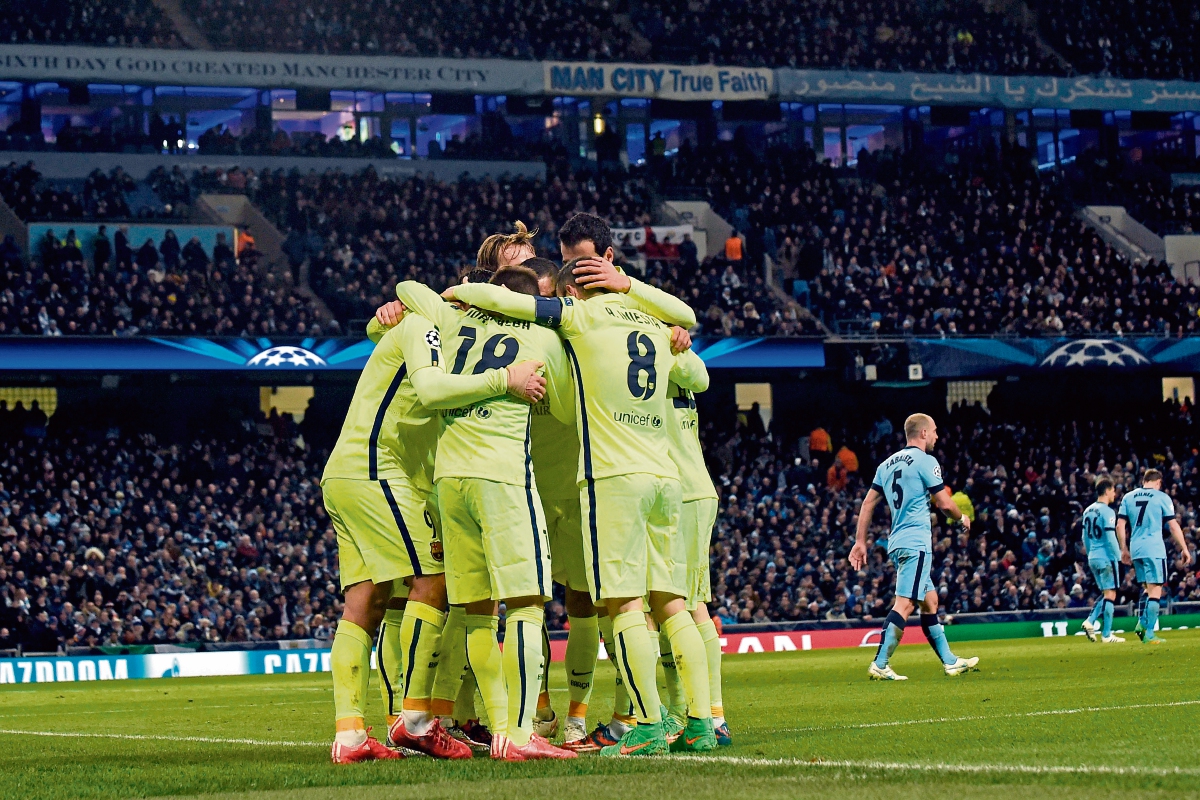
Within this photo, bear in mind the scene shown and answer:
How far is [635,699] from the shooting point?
8195 mm

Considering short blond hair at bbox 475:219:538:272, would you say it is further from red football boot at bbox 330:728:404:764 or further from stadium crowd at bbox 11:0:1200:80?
stadium crowd at bbox 11:0:1200:80

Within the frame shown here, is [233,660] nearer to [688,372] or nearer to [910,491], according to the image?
[910,491]

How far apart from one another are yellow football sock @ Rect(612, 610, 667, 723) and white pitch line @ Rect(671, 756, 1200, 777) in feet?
1.67

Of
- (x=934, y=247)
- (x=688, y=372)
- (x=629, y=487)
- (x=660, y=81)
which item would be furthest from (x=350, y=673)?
(x=660, y=81)

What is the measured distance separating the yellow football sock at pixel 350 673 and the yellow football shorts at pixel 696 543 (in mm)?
1951

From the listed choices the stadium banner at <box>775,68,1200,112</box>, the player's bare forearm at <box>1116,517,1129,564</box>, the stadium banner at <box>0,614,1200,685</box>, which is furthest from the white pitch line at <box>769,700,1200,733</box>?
the stadium banner at <box>775,68,1200,112</box>

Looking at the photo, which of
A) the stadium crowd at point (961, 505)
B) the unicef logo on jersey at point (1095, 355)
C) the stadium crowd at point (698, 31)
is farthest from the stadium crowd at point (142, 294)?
the unicef logo on jersey at point (1095, 355)

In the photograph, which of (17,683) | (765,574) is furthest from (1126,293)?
(17,683)

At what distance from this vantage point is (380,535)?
29.2 ft

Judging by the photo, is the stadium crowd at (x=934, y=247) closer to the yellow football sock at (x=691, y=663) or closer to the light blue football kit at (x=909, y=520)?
the light blue football kit at (x=909, y=520)

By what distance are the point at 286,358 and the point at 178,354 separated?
2.10 metres

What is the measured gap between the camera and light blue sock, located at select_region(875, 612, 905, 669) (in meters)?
15.0

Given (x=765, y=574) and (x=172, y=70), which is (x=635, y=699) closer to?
(x=765, y=574)

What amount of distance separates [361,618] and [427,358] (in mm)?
1522
